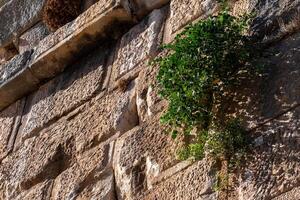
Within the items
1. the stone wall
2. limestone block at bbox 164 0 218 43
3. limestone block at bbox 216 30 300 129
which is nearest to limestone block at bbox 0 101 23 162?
the stone wall

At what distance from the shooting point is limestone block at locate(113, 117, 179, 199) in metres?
4.19

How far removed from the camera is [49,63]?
18.0 feet

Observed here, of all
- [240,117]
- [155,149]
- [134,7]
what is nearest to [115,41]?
[134,7]

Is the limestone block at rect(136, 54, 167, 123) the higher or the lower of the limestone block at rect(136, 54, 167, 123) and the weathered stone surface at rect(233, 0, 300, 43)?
the lower

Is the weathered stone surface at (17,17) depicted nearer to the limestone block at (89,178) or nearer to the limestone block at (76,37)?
the limestone block at (76,37)

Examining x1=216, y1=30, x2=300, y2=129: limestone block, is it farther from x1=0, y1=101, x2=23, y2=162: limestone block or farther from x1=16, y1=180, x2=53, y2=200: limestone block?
x1=0, y1=101, x2=23, y2=162: limestone block

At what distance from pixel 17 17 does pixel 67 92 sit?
1319 millimetres

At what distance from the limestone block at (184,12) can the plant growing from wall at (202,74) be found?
1.65ft

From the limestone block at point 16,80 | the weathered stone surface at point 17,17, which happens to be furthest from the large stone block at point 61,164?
the weathered stone surface at point 17,17

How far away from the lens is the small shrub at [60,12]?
5.75 meters

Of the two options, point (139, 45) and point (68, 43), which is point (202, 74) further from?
point (68, 43)

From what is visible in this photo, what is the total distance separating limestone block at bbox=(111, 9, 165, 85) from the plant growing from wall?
0.73 meters

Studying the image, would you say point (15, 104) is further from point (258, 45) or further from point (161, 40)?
point (258, 45)

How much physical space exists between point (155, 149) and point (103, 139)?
51 centimetres
